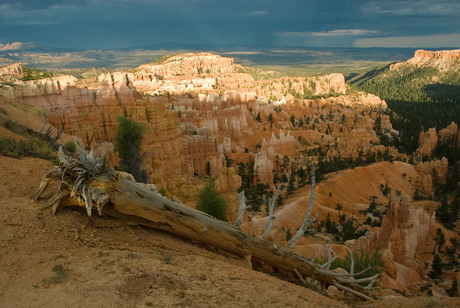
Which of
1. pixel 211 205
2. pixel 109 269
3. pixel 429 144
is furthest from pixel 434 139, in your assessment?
pixel 109 269

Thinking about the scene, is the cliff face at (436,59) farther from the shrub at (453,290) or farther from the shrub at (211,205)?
the shrub at (211,205)

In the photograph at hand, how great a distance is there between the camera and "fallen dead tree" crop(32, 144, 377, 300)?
16.8 feet

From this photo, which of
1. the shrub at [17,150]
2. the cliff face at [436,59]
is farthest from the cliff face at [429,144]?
the cliff face at [436,59]

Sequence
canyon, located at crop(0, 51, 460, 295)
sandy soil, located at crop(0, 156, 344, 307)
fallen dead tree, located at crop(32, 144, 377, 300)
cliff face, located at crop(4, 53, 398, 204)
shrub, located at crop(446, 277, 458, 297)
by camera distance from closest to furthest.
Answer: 1. sandy soil, located at crop(0, 156, 344, 307)
2. fallen dead tree, located at crop(32, 144, 377, 300)
3. shrub, located at crop(446, 277, 458, 297)
4. canyon, located at crop(0, 51, 460, 295)
5. cliff face, located at crop(4, 53, 398, 204)

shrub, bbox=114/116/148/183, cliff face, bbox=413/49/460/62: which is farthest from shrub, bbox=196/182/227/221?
cliff face, bbox=413/49/460/62

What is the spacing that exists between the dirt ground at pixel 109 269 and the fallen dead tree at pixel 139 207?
0.24 m

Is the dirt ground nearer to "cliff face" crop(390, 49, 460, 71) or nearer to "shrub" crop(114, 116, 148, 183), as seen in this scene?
"shrub" crop(114, 116, 148, 183)

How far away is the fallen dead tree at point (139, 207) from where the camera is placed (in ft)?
16.8

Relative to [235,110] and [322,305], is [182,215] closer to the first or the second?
[322,305]

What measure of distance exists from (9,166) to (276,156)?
1664 inches

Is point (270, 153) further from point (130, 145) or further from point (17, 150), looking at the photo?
point (17, 150)

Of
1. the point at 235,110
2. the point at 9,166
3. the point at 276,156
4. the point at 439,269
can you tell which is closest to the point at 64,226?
the point at 9,166

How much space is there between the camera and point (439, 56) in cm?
16362

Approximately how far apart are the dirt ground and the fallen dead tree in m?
0.24
